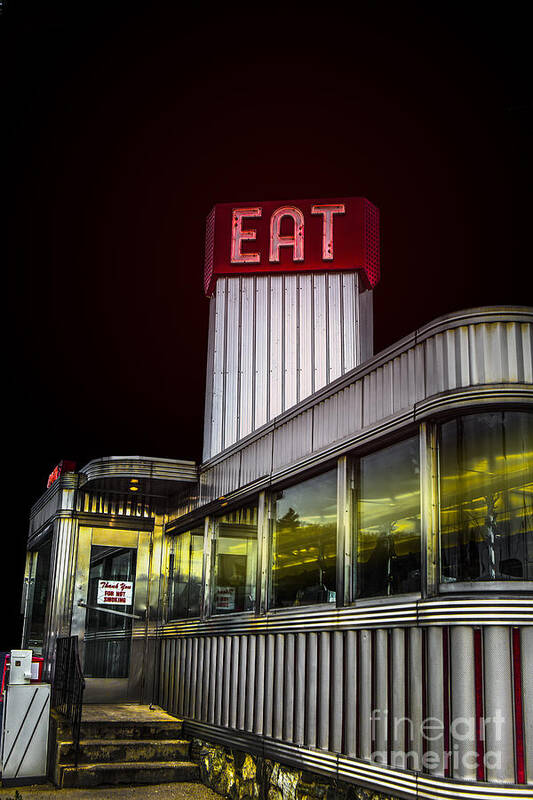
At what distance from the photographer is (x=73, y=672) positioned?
10.0m

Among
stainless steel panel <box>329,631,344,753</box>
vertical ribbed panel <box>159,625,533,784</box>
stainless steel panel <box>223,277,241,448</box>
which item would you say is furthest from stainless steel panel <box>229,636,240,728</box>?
stainless steel panel <box>223,277,241,448</box>

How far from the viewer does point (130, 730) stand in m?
9.52

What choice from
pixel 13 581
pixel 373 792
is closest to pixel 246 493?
pixel 373 792

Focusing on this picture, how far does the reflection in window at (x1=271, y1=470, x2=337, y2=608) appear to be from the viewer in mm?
7023

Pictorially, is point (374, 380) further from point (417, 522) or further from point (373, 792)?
point (373, 792)

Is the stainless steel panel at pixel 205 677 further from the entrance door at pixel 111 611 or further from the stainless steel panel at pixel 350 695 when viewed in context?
the stainless steel panel at pixel 350 695

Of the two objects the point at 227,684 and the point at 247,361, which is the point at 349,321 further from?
the point at 227,684

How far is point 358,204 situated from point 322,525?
765cm

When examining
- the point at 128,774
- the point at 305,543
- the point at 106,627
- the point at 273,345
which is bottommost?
the point at 128,774

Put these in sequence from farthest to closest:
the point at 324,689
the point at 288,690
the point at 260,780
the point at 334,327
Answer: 1. the point at 334,327
2. the point at 260,780
3. the point at 288,690
4. the point at 324,689

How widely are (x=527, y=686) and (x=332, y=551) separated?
7.59 ft

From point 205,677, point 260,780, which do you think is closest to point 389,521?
point 260,780

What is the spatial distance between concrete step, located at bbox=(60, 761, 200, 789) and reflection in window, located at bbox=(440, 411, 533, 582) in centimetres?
515

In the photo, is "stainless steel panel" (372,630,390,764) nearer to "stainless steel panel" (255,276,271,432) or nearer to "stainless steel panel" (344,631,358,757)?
"stainless steel panel" (344,631,358,757)
